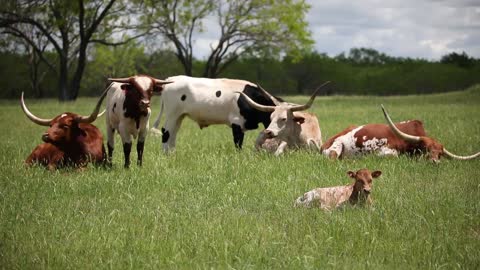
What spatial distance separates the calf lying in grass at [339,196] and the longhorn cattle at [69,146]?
4.18 m

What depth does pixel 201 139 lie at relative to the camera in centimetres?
1498

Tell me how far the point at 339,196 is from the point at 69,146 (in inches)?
191

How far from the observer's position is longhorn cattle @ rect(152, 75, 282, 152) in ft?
39.7

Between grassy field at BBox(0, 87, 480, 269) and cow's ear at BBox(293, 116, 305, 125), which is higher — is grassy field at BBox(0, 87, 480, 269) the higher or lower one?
the lower one

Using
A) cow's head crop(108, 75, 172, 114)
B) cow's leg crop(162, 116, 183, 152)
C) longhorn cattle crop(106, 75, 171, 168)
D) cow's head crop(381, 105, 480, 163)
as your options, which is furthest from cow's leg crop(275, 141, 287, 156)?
cow's head crop(108, 75, 172, 114)

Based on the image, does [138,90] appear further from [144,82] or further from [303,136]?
[303,136]

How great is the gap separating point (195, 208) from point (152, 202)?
0.65 meters

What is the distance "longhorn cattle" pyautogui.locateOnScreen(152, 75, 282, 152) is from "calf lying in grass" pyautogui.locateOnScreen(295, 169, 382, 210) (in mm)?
5286

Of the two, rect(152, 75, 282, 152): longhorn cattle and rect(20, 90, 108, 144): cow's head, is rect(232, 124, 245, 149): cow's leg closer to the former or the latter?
rect(152, 75, 282, 152): longhorn cattle

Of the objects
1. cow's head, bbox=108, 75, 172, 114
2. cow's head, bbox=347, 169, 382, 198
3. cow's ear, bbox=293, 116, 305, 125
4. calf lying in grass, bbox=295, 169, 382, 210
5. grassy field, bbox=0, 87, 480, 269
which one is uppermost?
cow's head, bbox=108, 75, 172, 114

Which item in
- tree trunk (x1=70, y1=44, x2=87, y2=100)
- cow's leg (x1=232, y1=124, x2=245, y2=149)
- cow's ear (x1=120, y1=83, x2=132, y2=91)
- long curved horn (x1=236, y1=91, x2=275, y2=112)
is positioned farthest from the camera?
tree trunk (x1=70, y1=44, x2=87, y2=100)

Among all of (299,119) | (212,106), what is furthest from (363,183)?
(212,106)

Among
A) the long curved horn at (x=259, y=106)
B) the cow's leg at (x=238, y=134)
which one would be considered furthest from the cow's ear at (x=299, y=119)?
the cow's leg at (x=238, y=134)

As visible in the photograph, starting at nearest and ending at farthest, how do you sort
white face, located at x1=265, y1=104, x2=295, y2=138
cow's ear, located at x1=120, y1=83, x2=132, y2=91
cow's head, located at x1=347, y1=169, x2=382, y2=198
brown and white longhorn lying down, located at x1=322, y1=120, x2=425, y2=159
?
cow's head, located at x1=347, y1=169, x2=382, y2=198 → cow's ear, located at x1=120, y1=83, x2=132, y2=91 → brown and white longhorn lying down, located at x1=322, y1=120, x2=425, y2=159 → white face, located at x1=265, y1=104, x2=295, y2=138
